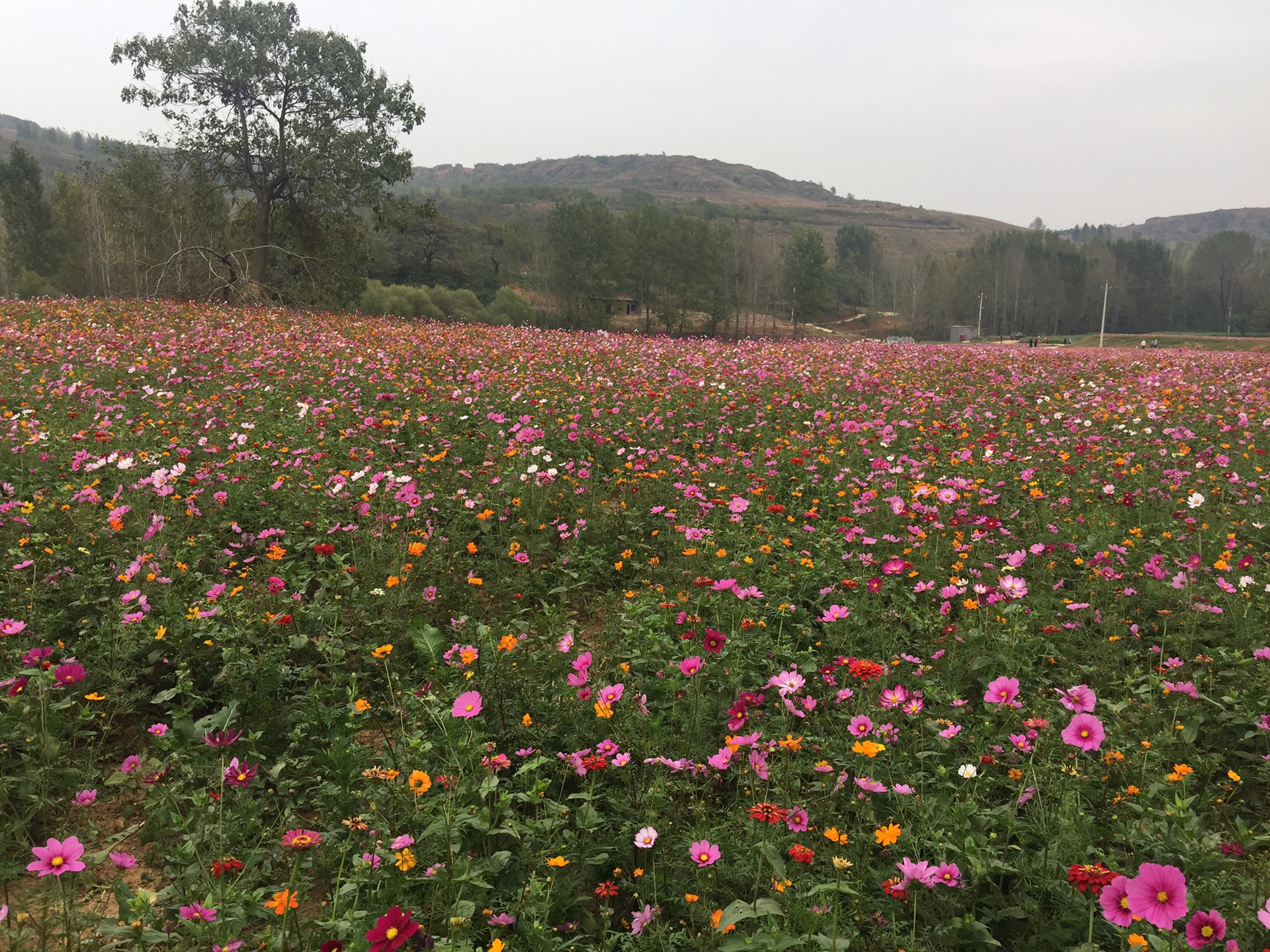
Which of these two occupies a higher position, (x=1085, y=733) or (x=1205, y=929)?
(x=1085, y=733)

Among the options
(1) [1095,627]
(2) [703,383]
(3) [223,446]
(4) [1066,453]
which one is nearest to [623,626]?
(1) [1095,627]

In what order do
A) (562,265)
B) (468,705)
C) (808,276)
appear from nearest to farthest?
1. (468,705)
2. (562,265)
3. (808,276)

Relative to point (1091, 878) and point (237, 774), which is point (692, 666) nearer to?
point (1091, 878)

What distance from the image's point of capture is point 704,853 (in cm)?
199

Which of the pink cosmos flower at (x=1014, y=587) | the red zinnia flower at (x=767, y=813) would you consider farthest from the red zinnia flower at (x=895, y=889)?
the pink cosmos flower at (x=1014, y=587)

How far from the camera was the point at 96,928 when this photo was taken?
77.0 inches

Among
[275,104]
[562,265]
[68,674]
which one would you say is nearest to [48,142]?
[562,265]

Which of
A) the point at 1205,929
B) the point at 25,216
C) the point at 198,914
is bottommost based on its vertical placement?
the point at 198,914

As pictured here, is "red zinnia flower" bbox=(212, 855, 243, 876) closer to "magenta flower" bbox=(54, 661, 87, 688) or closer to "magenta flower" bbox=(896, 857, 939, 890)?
"magenta flower" bbox=(54, 661, 87, 688)

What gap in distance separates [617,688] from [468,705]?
1.70 feet

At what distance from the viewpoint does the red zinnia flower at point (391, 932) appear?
1.48 m

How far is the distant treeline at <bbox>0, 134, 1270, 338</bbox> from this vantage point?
2164 cm

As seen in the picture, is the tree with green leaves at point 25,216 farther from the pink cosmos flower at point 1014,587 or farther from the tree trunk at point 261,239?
the pink cosmos flower at point 1014,587

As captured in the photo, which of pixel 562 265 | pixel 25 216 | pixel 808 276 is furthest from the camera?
pixel 808 276
